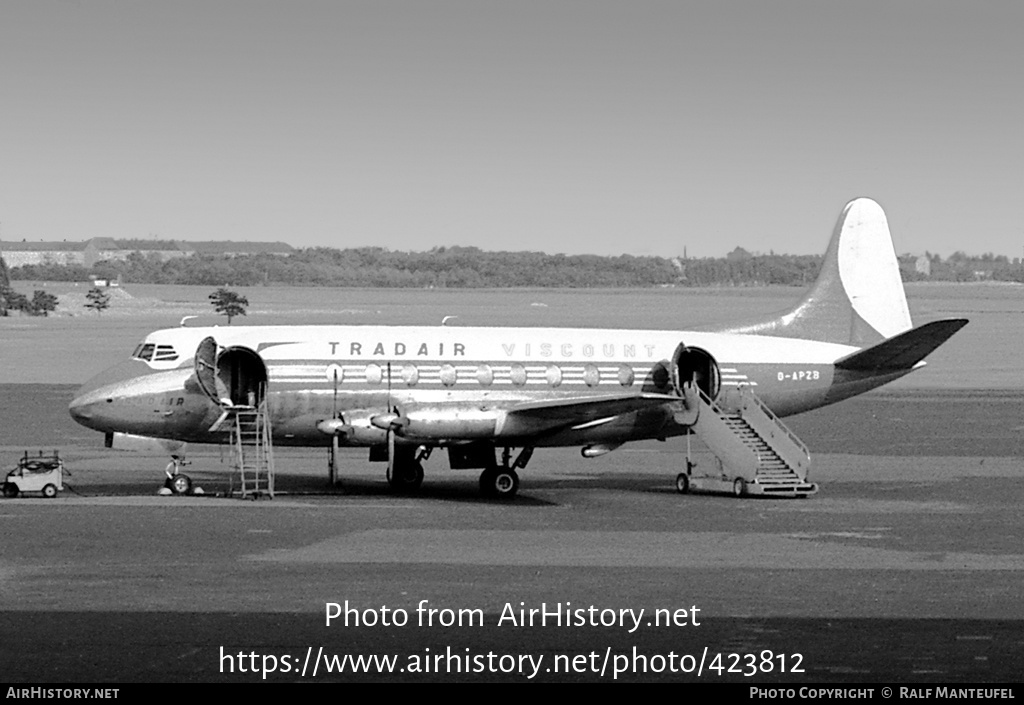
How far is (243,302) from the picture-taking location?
5172 inches

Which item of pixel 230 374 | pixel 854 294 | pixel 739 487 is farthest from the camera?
pixel 854 294

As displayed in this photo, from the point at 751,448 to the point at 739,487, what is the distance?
98 centimetres

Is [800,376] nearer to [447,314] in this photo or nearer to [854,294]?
[854,294]

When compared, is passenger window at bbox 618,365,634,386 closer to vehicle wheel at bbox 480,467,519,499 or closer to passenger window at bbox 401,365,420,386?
vehicle wheel at bbox 480,467,519,499

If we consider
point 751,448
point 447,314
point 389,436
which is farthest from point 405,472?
point 447,314

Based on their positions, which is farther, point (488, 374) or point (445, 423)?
point (488, 374)

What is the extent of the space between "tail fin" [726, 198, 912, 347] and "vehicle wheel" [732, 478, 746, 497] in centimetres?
583

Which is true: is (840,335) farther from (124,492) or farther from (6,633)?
(6,633)

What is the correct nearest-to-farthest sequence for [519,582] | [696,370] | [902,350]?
[519,582], [902,350], [696,370]

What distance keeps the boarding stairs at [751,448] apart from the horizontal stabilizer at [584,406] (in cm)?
193

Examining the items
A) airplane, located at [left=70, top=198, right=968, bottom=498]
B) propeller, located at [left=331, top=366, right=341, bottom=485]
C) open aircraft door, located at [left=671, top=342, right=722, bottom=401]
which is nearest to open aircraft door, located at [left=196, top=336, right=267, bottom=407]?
airplane, located at [left=70, top=198, right=968, bottom=498]

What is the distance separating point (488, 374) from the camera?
35531 mm

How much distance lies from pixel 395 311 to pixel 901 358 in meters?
106
